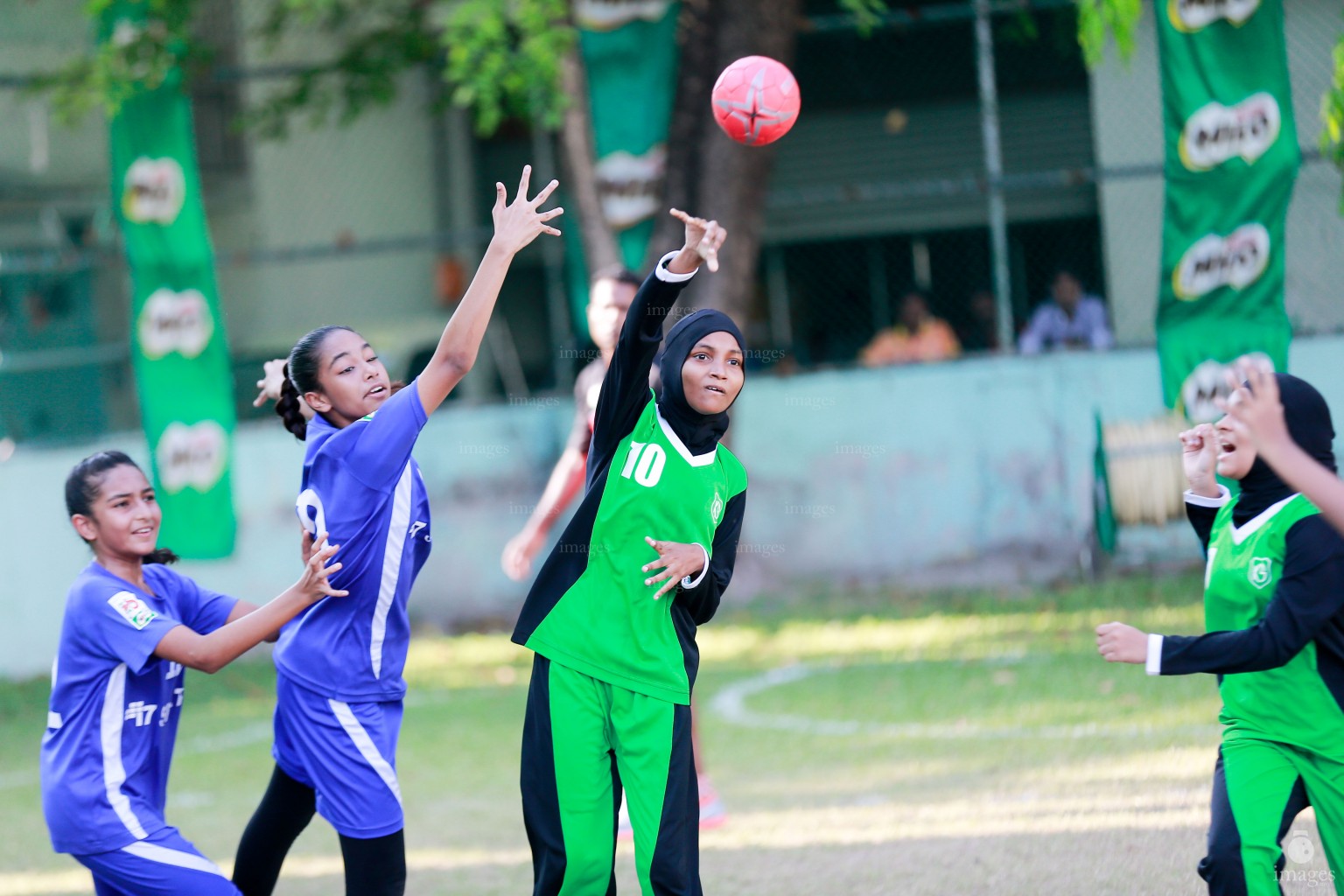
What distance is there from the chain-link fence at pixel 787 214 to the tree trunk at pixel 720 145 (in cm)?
67

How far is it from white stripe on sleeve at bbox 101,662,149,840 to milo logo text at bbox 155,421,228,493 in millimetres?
7971

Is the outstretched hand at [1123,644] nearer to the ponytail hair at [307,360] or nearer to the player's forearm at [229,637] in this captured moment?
the player's forearm at [229,637]

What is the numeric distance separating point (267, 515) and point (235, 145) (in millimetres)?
5863

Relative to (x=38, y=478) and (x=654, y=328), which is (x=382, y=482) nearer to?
(x=654, y=328)

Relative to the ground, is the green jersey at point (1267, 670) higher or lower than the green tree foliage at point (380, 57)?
lower

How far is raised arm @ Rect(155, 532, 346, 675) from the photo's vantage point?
3.79m

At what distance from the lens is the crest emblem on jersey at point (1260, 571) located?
151 inches

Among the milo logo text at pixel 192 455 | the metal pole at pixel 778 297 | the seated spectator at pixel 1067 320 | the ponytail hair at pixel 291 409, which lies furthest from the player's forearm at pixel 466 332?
the metal pole at pixel 778 297

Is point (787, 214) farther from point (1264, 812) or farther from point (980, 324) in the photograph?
point (1264, 812)

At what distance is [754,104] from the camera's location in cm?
499

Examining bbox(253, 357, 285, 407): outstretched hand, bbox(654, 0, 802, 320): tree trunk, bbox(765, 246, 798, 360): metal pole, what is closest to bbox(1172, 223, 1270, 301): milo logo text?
bbox(654, 0, 802, 320): tree trunk

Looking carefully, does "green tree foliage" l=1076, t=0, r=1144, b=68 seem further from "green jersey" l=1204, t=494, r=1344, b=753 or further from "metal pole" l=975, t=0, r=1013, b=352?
"green jersey" l=1204, t=494, r=1344, b=753

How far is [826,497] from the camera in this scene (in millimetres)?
12023

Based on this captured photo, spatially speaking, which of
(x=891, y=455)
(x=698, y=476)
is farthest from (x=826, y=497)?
(x=698, y=476)
